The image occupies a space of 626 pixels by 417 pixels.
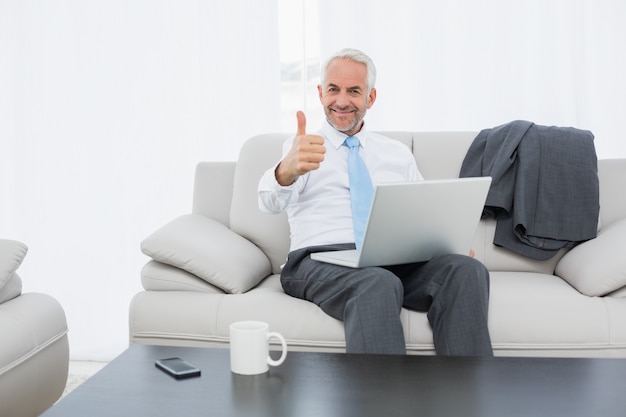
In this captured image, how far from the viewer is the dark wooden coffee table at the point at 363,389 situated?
49.9 inches

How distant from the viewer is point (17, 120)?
11.7 ft

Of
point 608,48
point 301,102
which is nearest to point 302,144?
point 301,102

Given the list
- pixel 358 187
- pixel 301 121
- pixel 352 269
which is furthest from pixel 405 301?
pixel 301 121

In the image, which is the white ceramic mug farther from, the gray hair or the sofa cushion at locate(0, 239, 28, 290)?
the gray hair

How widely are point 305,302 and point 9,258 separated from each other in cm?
87

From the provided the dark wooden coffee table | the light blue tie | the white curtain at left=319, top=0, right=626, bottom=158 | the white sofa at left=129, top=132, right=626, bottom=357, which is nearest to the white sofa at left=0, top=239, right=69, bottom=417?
the white sofa at left=129, top=132, right=626, bottom=357

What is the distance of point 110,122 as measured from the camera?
11.4 ft

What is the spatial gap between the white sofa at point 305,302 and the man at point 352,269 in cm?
9

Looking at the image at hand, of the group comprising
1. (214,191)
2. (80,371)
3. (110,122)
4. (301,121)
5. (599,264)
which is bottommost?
(80,371)

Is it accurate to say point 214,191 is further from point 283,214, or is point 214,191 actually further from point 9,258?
point 9,258

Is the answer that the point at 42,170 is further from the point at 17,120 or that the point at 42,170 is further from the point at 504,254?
the point at 504,254

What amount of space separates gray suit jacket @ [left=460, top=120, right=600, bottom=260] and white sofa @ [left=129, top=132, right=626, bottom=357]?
0.07 metres

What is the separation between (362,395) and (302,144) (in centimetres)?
83

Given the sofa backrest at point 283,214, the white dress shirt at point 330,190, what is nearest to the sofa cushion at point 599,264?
the sofa backrest at point 283,214
